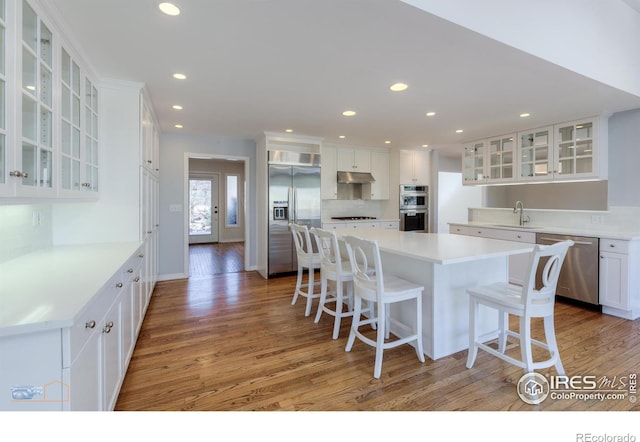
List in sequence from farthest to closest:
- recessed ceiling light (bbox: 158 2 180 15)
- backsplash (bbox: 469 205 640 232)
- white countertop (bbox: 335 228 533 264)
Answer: backsplash (bbox: 469 205 640 232) → white countertop (bbox: 335 228 533 264) → recessed ceiling light (bbox: 158 2 180 15)

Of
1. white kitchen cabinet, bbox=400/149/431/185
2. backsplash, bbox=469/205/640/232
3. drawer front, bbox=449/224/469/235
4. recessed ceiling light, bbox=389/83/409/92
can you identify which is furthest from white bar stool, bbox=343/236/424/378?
white kitchen cabinet, bbox=400/149/431/185

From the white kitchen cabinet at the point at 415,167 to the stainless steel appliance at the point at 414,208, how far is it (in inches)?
4.9

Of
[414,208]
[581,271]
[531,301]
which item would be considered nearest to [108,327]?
[531,301]

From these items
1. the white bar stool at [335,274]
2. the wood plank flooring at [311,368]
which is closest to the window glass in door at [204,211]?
the wood plank flooring at [311,368]

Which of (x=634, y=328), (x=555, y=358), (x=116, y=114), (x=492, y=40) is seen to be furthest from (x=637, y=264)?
(x=116, y=114)

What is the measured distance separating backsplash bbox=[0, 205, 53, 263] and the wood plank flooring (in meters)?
1.10

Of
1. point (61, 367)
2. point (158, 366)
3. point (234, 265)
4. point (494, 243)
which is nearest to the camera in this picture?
point (61, 367)

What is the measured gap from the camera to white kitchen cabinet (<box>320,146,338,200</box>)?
568 centimetres

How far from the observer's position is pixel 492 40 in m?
2.00

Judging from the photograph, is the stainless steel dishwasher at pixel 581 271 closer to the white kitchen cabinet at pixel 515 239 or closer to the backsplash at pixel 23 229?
the white kitchen cabinet at pixel 515 239

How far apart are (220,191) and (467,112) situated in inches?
285

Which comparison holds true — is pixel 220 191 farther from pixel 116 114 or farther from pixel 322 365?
pixel 322 365

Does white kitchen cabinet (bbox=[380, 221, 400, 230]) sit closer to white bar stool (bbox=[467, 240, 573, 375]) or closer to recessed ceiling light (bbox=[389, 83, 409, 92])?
recessed ceiling light (bbox=[389, 83, 409, 92])

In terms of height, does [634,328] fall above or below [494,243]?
below
